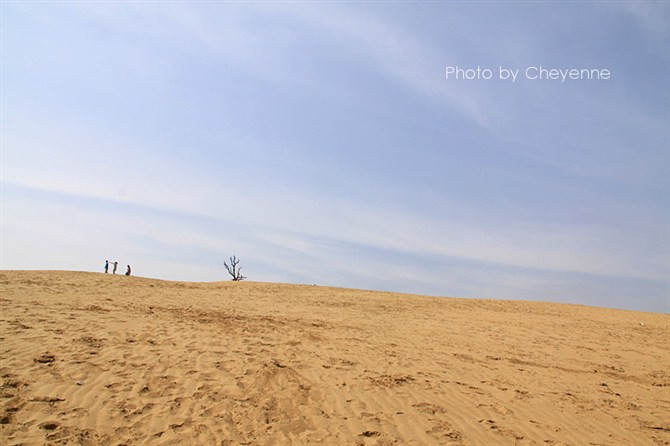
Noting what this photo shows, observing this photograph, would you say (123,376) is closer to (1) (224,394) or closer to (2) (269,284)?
(1) (224,394)

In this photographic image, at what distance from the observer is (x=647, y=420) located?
6.88 metres

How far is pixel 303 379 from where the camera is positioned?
7.59 m

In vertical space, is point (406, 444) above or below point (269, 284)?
below

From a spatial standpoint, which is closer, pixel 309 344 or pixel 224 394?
pixel 224 394

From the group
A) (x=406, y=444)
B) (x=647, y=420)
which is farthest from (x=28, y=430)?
(x=647, y=420)

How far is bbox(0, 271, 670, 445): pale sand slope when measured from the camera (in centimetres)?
561

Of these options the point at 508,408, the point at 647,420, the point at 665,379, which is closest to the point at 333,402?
the point at 508,408

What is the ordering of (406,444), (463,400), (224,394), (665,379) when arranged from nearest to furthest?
(406,444) < (224,394) < (463,400) < (665,379)

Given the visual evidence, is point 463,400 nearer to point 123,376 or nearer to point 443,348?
point 443,348

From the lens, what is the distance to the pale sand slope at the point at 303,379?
5.61 m

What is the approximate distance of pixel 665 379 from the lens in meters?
9.88

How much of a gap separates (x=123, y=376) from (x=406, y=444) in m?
4.87

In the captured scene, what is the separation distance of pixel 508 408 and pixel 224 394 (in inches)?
189

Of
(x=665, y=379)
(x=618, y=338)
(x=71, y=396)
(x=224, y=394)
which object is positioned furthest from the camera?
(x=618, y=338)
